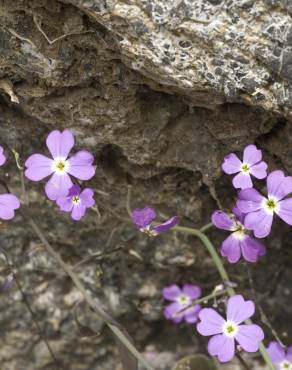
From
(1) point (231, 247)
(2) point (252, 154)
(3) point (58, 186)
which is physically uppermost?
(2) point (252, 154)

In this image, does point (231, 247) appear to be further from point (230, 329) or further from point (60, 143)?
point (60, 143)

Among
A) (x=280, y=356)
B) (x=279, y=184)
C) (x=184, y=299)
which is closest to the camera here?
(x=279, y=184)

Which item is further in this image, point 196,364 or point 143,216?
point 196,364

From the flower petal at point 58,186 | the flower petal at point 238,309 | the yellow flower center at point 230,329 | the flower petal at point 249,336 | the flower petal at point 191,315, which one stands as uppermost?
the flower petal at point 58,186

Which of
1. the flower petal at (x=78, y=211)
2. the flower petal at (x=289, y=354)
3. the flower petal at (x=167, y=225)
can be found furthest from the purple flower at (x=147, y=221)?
the flower petal at (x=289, y=354)

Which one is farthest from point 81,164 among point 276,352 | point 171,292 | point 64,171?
point 276,352

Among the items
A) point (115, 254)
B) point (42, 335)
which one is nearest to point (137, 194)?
point (115, 254)

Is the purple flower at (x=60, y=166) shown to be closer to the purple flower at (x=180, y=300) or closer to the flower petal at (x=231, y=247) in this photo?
the flower petal at (x=231, y=247)
